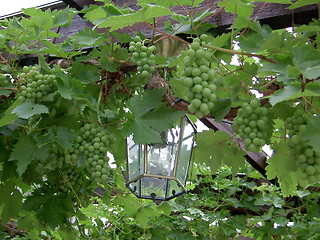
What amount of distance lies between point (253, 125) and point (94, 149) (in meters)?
0.54

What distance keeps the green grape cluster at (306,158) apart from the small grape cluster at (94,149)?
597mm

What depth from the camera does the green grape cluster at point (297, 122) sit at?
109cm

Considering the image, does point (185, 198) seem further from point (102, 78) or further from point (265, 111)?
point (265, 111)

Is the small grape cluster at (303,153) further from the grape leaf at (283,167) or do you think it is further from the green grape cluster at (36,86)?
the green grape cluster at (36,86)

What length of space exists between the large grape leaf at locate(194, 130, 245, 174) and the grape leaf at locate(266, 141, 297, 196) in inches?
4.4

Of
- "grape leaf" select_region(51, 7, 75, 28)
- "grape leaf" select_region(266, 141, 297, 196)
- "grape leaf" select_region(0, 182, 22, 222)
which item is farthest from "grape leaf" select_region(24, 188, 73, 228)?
"grape leaf" select_region(266, 141, 297, 196)

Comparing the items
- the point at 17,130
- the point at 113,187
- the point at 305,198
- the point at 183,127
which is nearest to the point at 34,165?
the point at 17,130

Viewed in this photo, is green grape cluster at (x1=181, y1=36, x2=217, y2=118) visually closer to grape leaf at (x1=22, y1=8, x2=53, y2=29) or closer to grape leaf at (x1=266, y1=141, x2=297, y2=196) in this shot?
grape leaf at (x1=266, y1=141, x2=297, y2=196)

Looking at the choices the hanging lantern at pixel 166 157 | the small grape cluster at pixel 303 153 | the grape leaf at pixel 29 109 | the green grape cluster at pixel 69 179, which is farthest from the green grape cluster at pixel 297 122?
the green grape cluster at pixel 69 179

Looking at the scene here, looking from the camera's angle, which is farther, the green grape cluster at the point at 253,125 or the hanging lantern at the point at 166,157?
the hanging lantern at the point at 166,157

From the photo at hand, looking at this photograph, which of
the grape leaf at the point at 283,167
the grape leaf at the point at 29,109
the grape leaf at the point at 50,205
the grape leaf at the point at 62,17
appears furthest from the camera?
the grape leaf at the point at 50,205

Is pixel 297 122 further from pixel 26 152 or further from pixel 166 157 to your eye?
pixel 26 152

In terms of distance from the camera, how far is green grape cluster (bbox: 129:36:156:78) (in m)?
Result: 1.39

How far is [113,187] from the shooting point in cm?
225
